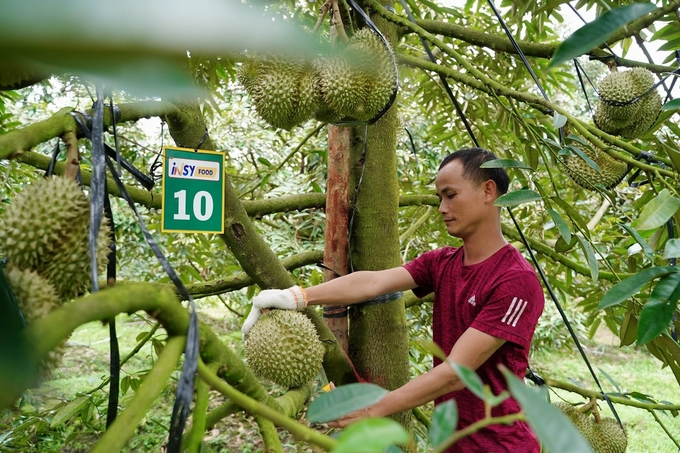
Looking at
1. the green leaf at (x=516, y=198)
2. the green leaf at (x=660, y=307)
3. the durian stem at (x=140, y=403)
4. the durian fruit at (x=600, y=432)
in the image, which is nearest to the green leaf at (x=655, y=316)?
the green leaf at (x=660, y=307)

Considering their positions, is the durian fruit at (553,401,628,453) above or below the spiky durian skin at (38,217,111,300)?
below

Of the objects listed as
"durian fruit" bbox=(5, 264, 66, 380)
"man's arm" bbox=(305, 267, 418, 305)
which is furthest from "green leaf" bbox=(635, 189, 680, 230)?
"man's arm" bbox=(305, 267, 418, 305)

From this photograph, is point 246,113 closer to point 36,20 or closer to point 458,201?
point 458,201

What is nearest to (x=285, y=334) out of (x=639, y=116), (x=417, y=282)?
(x=417, y=282)

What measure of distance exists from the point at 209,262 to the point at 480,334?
139 cm

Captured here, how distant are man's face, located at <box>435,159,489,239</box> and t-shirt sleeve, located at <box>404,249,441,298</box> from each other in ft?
0.56

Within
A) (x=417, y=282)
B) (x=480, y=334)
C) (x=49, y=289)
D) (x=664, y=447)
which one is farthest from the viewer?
(x=664, y=447)

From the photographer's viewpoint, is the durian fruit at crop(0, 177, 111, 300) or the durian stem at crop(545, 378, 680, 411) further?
the durian stem at crop(545, 378, 680, 411)

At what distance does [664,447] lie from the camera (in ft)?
10.2

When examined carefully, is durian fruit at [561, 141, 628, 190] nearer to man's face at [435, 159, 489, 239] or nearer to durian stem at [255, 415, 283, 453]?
man's face at [435, 159, 489, 239]

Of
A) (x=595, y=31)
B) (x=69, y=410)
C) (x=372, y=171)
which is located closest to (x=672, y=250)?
(x=595, y=31)

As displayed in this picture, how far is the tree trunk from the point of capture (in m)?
1.39

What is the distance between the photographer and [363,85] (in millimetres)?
990

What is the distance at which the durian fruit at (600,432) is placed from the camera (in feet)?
4.25
